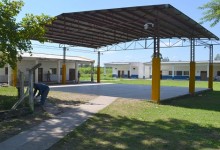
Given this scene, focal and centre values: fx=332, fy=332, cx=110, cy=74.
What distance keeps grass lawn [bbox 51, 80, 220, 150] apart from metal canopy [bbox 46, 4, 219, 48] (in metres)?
7.47

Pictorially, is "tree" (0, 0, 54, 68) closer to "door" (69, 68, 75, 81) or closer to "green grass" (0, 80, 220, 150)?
"green grass" (0, 80, 220, 150)

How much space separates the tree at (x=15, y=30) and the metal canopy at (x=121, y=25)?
6874 millimetres

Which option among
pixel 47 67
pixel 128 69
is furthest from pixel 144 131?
pixel 128 69

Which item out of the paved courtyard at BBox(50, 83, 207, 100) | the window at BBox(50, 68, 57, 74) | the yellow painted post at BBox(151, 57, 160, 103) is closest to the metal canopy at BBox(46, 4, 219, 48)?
the yellow painted post at BBox(151, 57, 160, 103)

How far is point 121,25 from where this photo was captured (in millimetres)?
27469

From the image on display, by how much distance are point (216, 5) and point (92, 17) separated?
36.9ft

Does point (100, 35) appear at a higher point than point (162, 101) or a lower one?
higher

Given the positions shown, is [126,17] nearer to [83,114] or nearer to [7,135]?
[83,114]

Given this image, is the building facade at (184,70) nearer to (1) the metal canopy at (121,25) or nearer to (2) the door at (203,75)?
(2) the door at (203,75)

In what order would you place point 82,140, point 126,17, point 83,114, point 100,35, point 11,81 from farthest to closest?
point 100,35 < point 11,81 < point 126,17 < point 83,114 < point 82,140

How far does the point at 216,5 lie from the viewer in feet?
46.4

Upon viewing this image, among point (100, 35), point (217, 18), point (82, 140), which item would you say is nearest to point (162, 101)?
point (217, 18)

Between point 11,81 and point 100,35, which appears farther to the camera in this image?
point 100,35

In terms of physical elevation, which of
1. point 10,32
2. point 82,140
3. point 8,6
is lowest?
point 82,140
